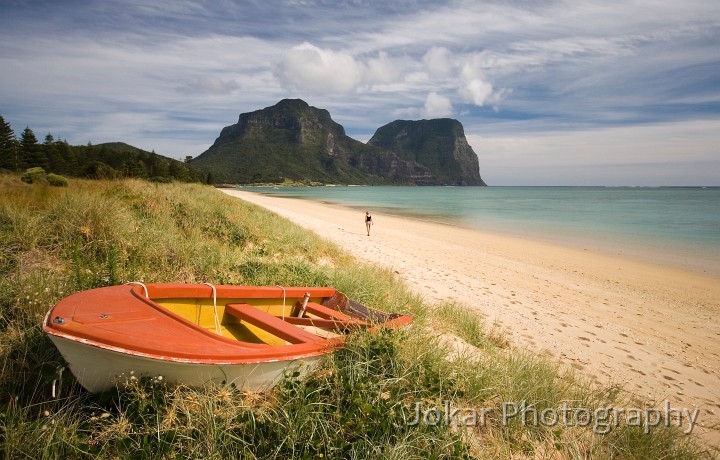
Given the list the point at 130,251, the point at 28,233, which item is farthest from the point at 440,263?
the point at 28,233

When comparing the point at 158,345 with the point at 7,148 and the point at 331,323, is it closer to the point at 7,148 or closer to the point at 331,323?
the point at 331,323

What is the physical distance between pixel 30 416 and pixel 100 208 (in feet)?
14.7

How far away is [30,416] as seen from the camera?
8.99 feet

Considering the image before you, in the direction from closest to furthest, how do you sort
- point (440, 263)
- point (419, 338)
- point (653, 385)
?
point (419, 338) → point (653, 385) → point (440, 263)

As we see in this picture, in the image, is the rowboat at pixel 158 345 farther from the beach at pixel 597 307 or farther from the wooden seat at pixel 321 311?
the beach at pixel 597 307

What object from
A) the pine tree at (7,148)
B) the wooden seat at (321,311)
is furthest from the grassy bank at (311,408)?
the pine tree at (7,148)

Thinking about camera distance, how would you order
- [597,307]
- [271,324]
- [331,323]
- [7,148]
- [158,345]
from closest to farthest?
[158,345] < [271,324] < [331,323] < [597,307] < [7,148]

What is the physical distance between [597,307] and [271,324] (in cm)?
833

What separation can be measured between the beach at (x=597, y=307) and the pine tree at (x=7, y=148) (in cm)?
4076

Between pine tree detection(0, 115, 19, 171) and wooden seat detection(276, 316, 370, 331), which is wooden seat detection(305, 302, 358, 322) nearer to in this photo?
wooden seat detection(276, 316, 370, 331)

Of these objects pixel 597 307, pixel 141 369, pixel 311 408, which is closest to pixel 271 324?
pixel 311 408

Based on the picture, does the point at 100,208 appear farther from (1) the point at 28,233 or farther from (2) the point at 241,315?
(2) the point at 241,315

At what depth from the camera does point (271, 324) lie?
144 inches

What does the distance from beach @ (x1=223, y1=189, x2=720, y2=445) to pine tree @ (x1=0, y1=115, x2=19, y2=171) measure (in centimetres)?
4076
